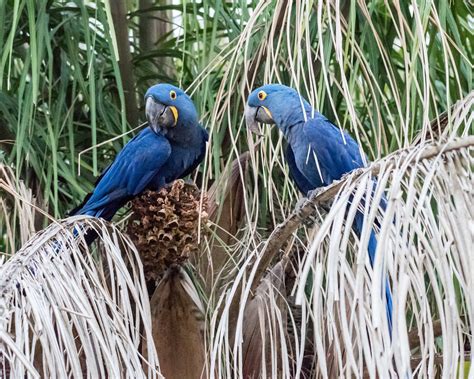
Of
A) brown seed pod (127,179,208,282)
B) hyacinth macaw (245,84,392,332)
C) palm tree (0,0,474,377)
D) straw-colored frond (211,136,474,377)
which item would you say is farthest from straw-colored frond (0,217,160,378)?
hyacinth macaw (245,84,392,332)

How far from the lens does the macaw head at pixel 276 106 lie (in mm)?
2039

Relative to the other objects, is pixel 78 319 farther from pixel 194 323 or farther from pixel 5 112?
pixel 5 112

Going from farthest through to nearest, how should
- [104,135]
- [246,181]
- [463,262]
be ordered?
1. [104,135]
2. [246,181]
3. [463,262]

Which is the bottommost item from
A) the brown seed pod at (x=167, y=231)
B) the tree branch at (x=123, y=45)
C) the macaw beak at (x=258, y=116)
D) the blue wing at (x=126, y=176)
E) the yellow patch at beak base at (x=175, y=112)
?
the brown seed pod at (x=167, y=231)

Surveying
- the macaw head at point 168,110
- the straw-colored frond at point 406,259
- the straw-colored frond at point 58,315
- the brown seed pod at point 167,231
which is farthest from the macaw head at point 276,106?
the straw-colored frond at point 406,259

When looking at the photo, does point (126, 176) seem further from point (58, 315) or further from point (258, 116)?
point (58, 315)

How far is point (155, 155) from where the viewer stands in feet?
7.08

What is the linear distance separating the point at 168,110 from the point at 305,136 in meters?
0.35

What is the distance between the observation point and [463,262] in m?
0.93

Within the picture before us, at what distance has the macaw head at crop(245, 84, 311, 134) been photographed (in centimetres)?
204

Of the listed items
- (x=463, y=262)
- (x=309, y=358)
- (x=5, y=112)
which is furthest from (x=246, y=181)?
(x=463, y=262)

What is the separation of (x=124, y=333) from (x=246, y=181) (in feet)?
2.87

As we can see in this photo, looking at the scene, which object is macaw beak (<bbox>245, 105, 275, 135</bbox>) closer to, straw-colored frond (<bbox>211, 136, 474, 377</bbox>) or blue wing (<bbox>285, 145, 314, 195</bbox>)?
blue wing (<bbox>285, 145, 314, 195</bbox>)

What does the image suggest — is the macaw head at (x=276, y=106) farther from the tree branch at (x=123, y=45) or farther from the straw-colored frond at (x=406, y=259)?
the straw-colored frond at (x=406, y=259)
